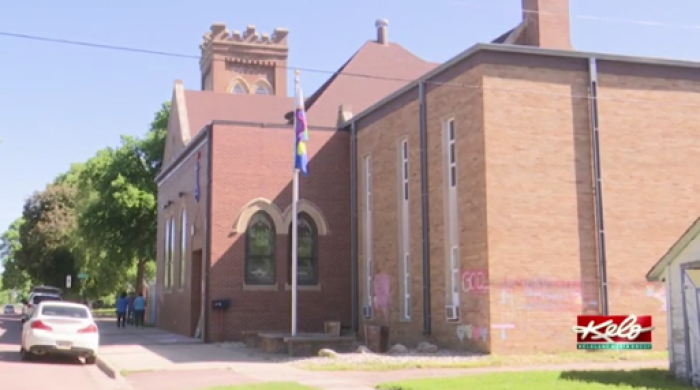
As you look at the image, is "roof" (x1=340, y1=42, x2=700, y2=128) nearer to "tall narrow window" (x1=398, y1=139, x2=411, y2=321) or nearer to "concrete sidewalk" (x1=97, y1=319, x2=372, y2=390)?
"tall narrow window" (x1=398, y1=139, x2=411, y2=321)

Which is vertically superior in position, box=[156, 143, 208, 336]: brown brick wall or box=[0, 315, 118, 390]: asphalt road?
box=[156, 143, 208, 336]: brown brick wall

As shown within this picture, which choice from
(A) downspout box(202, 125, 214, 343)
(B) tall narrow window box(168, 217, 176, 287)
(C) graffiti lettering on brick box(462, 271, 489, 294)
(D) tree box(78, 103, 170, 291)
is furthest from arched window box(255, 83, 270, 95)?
(C) graffiti lettering on brick box(462, 271, 489, 294)

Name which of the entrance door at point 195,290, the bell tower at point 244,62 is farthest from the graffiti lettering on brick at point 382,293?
the bell tower at point 244,62

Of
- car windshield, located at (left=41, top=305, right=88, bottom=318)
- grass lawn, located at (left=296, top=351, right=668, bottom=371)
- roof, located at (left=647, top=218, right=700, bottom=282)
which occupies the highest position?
roof, located at (left=647, top=218, right=700, bottom=282)

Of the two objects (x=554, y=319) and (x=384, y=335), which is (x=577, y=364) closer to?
(x=554, y=319)

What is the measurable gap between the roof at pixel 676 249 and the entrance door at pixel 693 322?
0.40m

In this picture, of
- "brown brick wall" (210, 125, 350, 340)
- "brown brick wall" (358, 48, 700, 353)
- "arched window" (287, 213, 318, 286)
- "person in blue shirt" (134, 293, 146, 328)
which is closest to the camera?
"brown brick wall" (358, 48, 700, 353)

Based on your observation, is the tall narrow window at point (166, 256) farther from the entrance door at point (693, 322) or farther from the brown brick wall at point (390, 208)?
the entrance door at point (693, 322)

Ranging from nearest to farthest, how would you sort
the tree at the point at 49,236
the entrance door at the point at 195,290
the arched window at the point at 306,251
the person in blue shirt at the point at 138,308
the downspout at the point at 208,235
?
the downspout at the point at 208,235
the arched window at the point at 306,251
the entrance door at the point at 195,290
the person in blue shirt at the point at 138,308
the tree at the point at 49,236

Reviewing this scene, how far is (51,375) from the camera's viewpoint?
53.4ft

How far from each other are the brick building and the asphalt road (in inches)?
288

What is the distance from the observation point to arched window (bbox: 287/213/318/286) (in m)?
27.2

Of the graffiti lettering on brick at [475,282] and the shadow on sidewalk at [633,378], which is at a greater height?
the graffiti lettering on brick at [475,282]

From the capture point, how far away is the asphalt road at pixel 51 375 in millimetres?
14430
